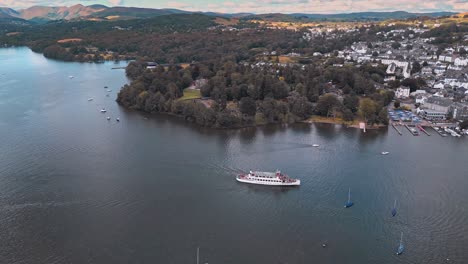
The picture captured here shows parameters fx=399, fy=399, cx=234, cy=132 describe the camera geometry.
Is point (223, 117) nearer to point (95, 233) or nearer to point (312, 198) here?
point (312, 198)

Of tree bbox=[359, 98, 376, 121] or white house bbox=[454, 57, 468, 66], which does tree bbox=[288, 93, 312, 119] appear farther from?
white house bbox=[454, 57, 468, 66]

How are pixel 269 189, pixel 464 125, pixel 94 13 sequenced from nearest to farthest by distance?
pixel 269 189, pixel 464 125, pixel 94 13

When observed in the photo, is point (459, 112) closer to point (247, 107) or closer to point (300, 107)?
point (300, 107)

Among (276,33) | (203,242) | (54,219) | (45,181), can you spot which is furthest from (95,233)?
(276,33)

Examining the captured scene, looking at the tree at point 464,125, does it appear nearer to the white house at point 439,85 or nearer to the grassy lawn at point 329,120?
the grassy lawn at point 329,120

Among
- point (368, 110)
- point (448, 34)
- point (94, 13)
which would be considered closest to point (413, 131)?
point (368, 110)

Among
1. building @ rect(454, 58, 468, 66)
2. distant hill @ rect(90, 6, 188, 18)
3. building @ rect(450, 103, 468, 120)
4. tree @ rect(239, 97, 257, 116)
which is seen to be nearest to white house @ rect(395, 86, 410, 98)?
building @ rect(450, 103, 468, 120)
